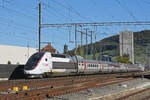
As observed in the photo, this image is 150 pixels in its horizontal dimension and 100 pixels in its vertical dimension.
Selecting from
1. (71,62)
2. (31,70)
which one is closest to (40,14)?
(71,62)

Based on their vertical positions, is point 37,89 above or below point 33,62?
below

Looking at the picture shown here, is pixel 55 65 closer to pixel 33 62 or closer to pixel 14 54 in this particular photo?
pixel 33 62

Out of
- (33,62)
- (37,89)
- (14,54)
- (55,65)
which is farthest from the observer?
(14,54)

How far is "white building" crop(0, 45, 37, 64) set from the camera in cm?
6150

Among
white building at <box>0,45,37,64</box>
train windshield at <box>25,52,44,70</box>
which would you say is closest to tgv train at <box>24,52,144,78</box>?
train windshield at <box>25,52,44,70</box>

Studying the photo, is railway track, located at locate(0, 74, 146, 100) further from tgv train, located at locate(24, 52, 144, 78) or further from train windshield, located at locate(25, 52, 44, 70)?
tgv train, located at locate(24, 52, 144, 78)

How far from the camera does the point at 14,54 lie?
64.7 m

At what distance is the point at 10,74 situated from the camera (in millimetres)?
30891

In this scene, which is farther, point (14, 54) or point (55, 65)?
point (14, 54)

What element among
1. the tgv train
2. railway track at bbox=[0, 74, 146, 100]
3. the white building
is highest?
the white building

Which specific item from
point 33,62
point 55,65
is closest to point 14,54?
point 55,65

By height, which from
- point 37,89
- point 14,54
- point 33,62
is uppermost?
point 14,54

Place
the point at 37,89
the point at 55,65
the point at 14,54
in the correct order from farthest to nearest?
the point at 14,54 < the point at 55,65 < the point at 37,89

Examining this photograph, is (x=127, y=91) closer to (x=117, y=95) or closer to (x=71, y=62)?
(x=117, y=95)
